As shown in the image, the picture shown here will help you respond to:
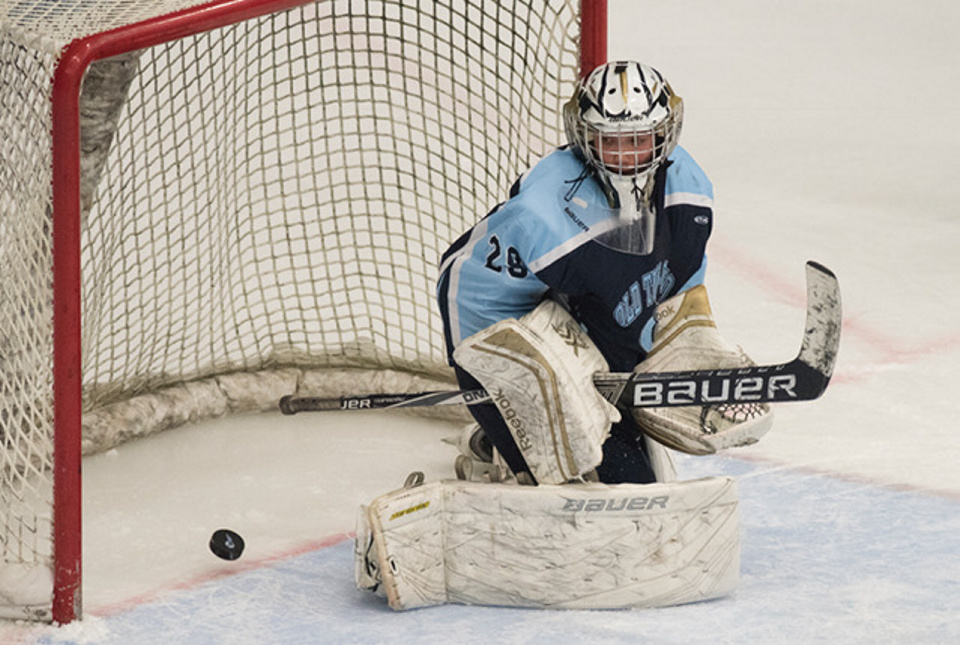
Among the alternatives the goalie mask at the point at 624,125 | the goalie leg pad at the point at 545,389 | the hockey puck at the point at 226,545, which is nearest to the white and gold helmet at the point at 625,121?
the goalie mask at the point at 624,125

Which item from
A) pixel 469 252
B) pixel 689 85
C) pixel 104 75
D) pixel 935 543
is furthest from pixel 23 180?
pixel 689 85

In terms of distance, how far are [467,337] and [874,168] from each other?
9.36ft

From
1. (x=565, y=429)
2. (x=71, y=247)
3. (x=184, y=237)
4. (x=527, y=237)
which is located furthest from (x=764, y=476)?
(x=71, y=247)

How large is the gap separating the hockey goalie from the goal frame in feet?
1.50

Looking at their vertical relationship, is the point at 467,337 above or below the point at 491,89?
below

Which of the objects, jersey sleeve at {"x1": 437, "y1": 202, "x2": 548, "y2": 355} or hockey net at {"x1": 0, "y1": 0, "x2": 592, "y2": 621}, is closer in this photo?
hockey net at {"x1": 0, "y1": 0, "x2": 592, "y2": 621}

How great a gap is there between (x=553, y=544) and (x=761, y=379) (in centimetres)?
42

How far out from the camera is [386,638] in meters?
2.62

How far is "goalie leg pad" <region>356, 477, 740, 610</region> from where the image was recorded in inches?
107

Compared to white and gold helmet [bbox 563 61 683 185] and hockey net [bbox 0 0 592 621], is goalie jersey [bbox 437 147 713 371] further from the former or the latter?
hockey net [bbox 0 0 592 621]

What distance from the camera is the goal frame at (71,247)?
2.43 m

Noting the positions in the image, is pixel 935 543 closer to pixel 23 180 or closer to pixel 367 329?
pixel 367 329

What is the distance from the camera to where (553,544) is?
8.95 feet

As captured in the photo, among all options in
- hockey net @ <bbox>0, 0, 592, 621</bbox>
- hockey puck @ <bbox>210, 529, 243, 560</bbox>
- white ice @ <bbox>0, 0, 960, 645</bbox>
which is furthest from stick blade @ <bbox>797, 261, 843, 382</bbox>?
hockey puck @ <bbox>210, 529, 243, 560</bbox>
